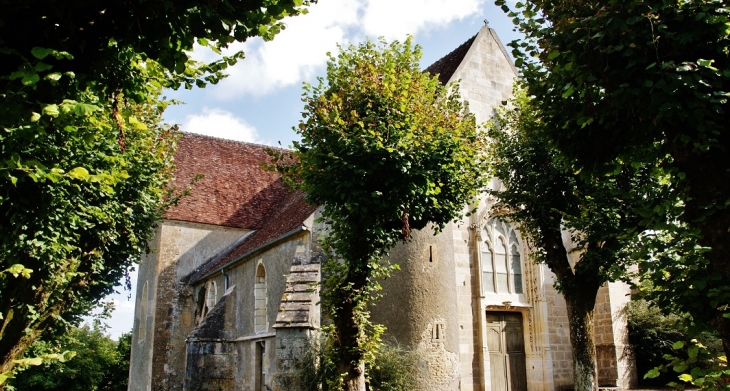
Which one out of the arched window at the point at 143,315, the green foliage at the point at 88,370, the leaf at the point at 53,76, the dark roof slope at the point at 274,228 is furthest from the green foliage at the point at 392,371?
the green foliage at the point at 88,370

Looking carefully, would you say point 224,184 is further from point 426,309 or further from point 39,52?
point 39,52

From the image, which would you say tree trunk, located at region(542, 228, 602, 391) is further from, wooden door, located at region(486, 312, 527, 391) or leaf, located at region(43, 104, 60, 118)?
leaf, located at region(43, 104, 60, 118)

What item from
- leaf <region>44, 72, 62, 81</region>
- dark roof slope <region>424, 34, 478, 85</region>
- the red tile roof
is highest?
dark roof slope <region>424, 34, 478, 85</region>

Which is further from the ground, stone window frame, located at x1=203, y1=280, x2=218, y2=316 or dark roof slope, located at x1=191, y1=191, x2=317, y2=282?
dark roof slope, located at x1=191, y1=191, x2=317, y2=282

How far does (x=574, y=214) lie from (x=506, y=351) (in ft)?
14.5

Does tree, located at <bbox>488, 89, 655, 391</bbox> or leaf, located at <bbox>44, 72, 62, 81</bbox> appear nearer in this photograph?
leaf, located at <bbox>44, 72, 62, 81</bbox>

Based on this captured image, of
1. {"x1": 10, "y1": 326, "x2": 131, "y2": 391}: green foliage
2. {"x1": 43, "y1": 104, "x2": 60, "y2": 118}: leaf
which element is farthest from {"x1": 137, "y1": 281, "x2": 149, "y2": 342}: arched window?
{"x1": 43, "y1": 104, "x2": 60, "y2": 118}: leaf

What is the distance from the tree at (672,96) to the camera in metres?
4.86

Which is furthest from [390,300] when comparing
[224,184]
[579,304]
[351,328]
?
[224,184]

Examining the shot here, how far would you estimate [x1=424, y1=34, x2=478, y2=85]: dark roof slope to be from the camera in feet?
52.0

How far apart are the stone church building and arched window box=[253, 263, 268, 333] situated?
1.4 inches

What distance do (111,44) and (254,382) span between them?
13.2 m

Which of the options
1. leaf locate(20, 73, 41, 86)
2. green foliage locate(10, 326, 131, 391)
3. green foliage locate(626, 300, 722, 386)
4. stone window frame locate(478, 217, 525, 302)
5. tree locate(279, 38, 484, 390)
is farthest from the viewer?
green foliage locate(10, 326, 131, 391)

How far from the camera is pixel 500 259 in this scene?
1532 centimetres
